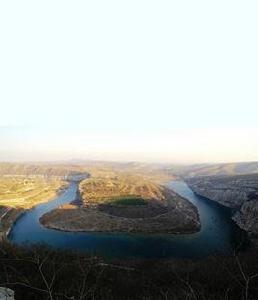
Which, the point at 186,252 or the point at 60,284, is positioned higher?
the point at 60,284

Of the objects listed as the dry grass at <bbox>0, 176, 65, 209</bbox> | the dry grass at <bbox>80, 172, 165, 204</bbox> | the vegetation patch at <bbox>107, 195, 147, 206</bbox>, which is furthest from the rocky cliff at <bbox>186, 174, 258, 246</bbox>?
the dry grass at <bbox>0, 176, 65, 209</bbox>

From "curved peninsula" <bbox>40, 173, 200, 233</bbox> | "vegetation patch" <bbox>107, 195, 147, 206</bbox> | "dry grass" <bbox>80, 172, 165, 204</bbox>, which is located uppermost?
"dry grass" <bbox>80, 172, 165, 204</bbox>

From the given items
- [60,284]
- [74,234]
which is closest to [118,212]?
[74,234]

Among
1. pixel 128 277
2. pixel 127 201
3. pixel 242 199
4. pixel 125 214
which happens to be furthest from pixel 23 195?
pixel 128 277

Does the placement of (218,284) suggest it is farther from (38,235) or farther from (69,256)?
(38,235)

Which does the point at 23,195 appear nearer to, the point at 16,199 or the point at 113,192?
the point at 16,199

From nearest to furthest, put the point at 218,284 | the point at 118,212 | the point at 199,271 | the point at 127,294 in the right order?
the point at 127,294 → the point at 218,284 → the point at 199,271 → the point at 118,212

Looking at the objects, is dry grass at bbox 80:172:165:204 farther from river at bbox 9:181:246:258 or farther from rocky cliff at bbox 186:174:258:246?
river at bbox 9:181:246:258
